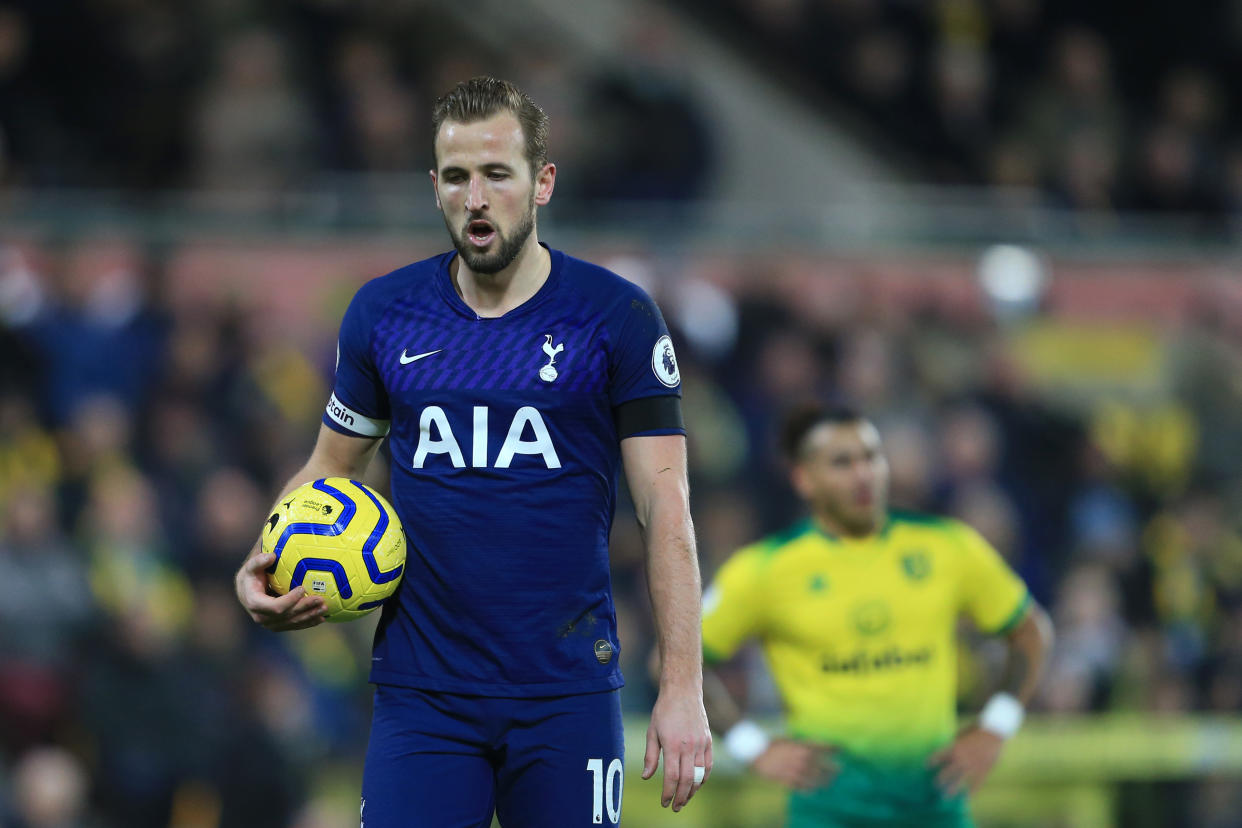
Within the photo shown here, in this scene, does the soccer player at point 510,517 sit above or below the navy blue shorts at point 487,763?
above

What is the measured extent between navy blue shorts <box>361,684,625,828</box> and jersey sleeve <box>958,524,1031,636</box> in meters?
2.41

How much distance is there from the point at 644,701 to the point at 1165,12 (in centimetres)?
938

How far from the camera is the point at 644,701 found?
9234 mm

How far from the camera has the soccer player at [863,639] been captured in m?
5.80

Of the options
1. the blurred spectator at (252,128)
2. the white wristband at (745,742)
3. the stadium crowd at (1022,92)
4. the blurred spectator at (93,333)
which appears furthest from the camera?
the stadium crowd at (1022,92)

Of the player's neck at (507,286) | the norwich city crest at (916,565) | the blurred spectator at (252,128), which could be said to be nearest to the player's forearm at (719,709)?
the norwich city crest at (916,565)

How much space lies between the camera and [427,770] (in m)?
3.99

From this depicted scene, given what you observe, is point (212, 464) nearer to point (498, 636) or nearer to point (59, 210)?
point (59, 210)

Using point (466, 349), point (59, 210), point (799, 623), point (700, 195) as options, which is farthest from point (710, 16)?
point (466, 349)

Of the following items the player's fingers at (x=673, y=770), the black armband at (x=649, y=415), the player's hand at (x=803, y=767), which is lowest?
the player's hand at (x=803, y=767)

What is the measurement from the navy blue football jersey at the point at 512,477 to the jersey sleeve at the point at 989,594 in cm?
228

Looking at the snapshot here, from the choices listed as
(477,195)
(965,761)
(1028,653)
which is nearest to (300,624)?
(477,195)

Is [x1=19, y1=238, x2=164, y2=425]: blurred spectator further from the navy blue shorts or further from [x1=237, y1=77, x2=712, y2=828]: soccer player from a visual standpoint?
the navy blue shorts

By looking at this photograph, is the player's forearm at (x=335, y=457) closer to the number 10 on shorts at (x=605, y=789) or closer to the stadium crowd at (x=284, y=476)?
the number 10 on shorts at (x=605, y=789)
